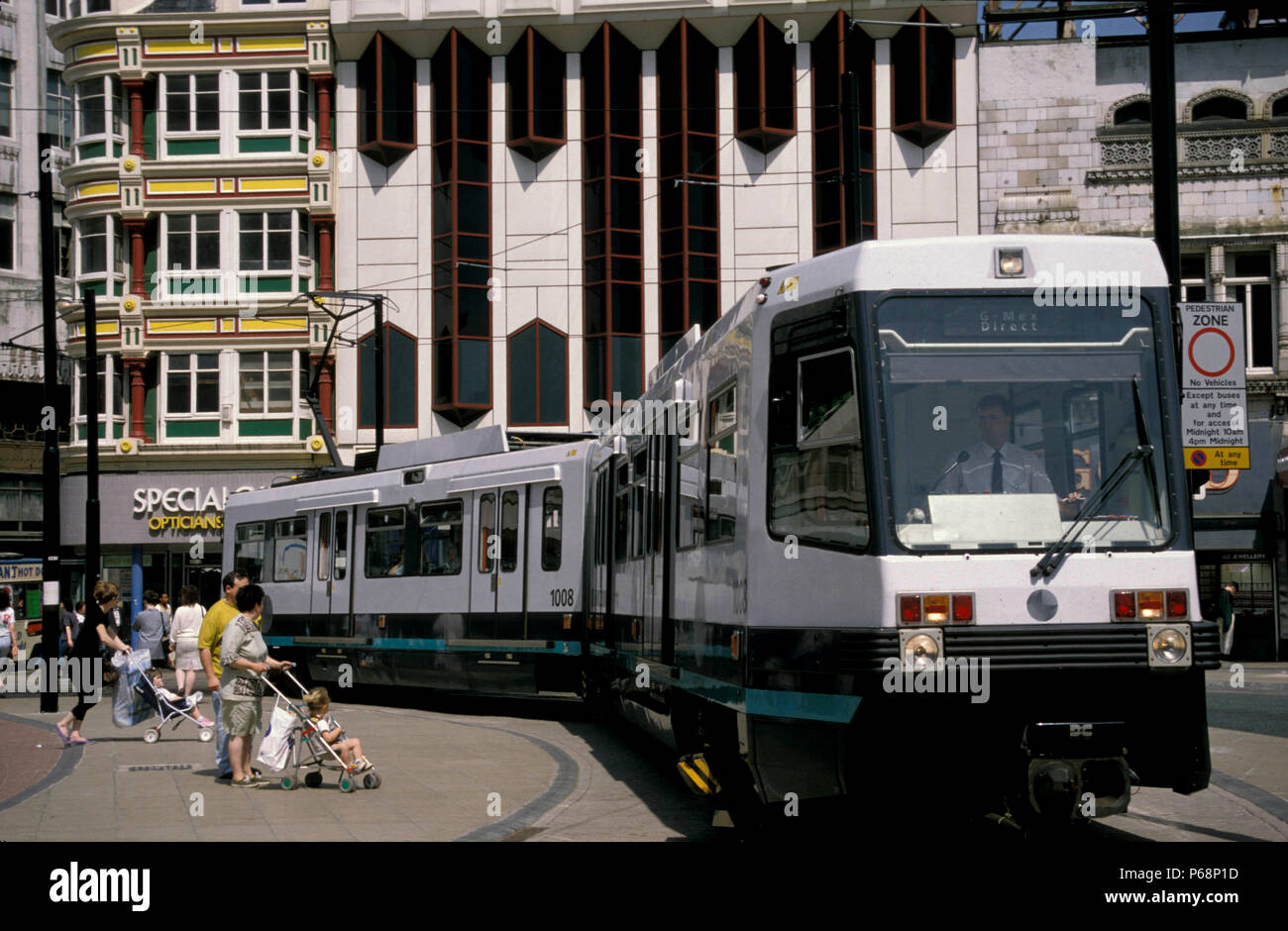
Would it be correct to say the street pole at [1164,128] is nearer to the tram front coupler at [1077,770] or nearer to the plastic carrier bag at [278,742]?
the tram front coupler at [1077,770]

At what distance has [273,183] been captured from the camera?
3906cm

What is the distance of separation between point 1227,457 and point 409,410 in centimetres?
2830

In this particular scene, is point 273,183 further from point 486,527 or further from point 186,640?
point 186,640

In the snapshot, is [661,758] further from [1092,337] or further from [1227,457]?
[1092,337]

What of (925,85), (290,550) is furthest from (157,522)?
(925,85)

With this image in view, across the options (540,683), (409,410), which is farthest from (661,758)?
(409,410)

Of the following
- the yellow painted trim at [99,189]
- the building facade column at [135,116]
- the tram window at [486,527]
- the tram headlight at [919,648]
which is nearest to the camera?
the tram headlight at [919,648]

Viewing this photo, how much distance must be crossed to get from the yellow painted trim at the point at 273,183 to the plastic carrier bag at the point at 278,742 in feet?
90.6

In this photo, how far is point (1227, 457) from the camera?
1188cm

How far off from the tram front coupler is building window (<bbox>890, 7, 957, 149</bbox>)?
3031 cm

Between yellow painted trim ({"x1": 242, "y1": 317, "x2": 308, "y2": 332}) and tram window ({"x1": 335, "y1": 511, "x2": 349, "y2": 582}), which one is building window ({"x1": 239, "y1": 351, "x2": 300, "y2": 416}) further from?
tram window ({"x1": 335, "y1": 511, "x2": 349, "y2": 582})

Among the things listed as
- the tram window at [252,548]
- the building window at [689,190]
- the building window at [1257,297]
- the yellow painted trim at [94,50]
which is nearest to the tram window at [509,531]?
the tram window at [252,548]

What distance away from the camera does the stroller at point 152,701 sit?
1606 cm

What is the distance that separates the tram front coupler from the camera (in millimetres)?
7480
